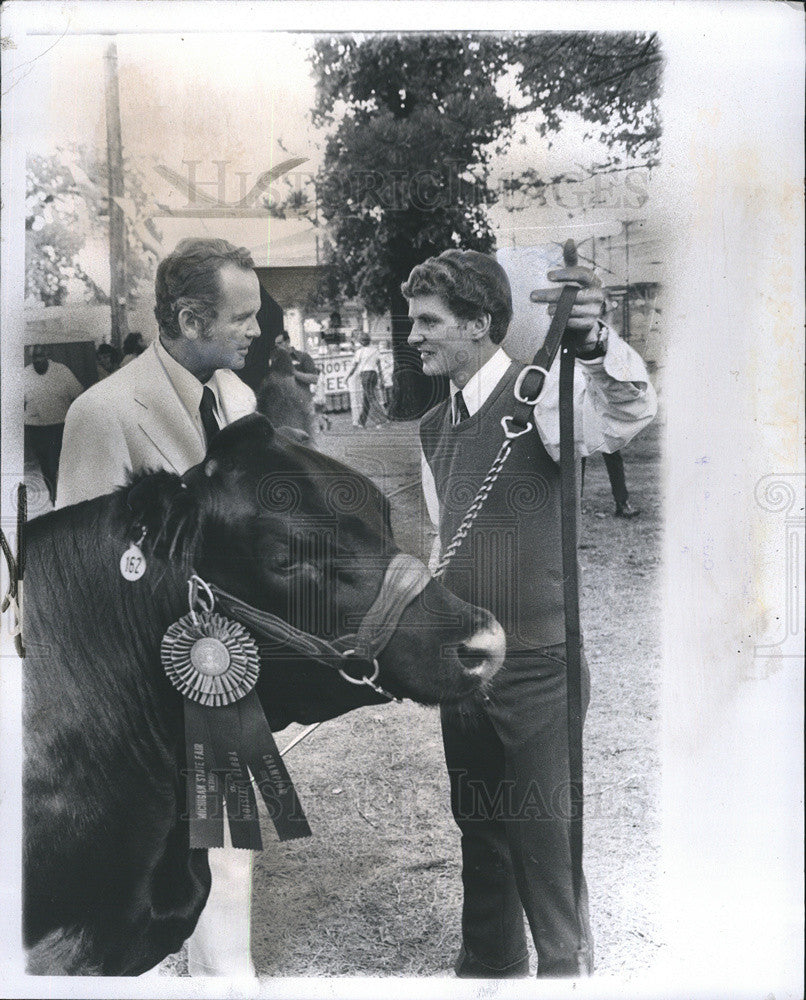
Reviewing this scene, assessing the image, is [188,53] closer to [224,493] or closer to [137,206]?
[137,206]

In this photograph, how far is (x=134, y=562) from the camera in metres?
2.98

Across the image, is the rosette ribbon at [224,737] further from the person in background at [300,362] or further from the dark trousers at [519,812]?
the person in background at [300,362]

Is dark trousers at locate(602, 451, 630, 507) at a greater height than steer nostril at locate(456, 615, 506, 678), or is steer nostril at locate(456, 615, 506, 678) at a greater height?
dark trousers at locate(602, 451, 630, 507)

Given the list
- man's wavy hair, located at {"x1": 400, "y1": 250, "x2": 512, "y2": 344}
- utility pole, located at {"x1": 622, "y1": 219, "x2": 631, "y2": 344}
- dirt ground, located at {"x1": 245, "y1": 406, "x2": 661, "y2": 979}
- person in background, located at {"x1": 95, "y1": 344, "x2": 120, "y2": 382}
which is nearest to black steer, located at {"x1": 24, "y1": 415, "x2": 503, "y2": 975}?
dirt ground, located at {"x1": 245, "y1": 406, "x2": 661, "y2": 979}

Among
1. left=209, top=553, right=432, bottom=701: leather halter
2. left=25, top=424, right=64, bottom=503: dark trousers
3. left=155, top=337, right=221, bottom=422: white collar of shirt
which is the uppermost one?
left=155, top=337, right=221, bottom=422: white collar of shirt

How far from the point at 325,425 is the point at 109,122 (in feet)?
3.40

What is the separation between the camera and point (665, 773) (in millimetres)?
2975

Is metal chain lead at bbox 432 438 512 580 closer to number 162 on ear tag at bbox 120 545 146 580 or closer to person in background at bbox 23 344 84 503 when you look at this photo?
number 162 on ear tag at bbox 120 545 146 580

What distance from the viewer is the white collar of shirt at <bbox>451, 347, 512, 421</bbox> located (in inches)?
115

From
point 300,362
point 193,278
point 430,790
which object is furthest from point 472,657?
point 193,278

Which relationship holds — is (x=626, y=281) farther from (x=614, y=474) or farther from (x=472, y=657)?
(x=472, y=657)

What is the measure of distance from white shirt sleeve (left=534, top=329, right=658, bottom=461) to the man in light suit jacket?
826 millimetres

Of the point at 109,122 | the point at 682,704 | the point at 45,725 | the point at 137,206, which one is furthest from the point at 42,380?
the point at 682,704

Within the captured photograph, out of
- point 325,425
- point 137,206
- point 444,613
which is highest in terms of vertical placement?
point 137,206
